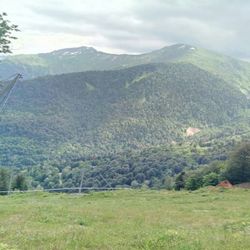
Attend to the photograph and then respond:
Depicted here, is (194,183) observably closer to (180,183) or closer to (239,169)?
(239,169)

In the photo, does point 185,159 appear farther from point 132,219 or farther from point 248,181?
point 132,219

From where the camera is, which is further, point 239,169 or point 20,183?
point 20,183

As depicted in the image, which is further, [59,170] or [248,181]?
[59,170]

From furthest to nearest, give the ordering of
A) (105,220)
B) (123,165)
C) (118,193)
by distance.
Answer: (123,165), (118,193), (105,220)

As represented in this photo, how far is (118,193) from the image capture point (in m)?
42.1

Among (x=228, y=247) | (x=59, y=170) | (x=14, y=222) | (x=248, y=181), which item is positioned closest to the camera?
(x=228, y=247)

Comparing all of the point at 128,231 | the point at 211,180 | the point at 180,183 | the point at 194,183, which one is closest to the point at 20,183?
the point at 180,183

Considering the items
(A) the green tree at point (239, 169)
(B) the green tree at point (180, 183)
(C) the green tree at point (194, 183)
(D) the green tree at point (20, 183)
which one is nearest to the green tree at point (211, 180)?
(C) the green tree at point (194, 183)

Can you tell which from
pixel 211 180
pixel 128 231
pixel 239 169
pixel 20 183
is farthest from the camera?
pixel 20 183

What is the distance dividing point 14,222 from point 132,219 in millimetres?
5464

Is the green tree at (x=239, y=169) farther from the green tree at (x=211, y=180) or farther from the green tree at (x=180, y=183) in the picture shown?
the green tree at (x=180, y=183)

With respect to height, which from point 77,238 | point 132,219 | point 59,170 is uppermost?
point 77,238

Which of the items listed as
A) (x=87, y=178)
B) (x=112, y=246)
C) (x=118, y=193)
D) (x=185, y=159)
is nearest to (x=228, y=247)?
(x=112, y=246)

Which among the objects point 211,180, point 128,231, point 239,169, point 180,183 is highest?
point 128,231
